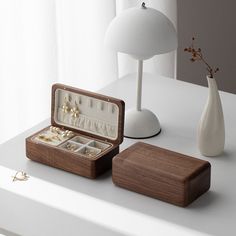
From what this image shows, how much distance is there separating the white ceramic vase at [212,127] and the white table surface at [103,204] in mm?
24

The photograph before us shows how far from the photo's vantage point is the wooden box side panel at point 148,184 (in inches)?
62.7

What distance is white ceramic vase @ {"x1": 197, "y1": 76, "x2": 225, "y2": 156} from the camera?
174 cm

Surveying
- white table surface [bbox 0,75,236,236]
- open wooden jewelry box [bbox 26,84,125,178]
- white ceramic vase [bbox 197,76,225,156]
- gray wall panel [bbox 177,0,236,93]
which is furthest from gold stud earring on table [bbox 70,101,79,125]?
gray wall panel [bbox 177,0,236,93]

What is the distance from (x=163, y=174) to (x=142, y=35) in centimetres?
31

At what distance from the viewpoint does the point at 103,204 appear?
1620 millimetres

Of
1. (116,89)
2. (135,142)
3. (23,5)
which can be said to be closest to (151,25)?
(135,142)

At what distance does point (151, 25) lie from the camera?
174 centimetres

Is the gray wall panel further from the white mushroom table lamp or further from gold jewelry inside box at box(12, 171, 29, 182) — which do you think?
gold jewelry inside box at box(12, 171, 29, 182)

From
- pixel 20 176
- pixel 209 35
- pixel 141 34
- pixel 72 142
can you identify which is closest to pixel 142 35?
pixel 141 34

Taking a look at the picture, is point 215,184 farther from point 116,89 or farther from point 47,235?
point 116,89

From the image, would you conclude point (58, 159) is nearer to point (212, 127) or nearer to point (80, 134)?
point (80, 134)

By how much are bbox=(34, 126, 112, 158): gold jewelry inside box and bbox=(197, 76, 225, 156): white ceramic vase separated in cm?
20

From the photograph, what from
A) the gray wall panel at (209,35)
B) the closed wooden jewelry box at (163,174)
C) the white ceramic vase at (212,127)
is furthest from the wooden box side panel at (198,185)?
the gray wall panel at (209,35)

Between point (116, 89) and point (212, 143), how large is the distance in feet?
1.42
